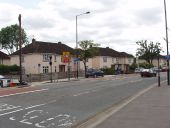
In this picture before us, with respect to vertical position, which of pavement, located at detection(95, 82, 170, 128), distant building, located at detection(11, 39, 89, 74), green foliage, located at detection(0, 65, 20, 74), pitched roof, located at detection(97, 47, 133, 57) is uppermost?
pitched roof, located at detection(97, 47, 133, 57)

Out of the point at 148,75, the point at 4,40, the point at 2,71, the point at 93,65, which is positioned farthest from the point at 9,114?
the point at 4,40

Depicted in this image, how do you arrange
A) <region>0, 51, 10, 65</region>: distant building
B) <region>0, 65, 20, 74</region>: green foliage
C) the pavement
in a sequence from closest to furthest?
the pavement, <region>0, 65, 20, 74</region>: green foliage, <region>0, 51, 10, 65</region>: distant building

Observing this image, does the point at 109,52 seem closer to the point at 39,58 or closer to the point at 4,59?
the point at 4,59

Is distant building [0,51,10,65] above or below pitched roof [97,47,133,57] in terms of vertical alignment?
below

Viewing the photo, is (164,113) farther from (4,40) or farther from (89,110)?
(4,40)

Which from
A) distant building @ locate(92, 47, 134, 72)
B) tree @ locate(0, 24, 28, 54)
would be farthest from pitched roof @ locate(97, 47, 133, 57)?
tree @ locate(0, 24, 28, 54)

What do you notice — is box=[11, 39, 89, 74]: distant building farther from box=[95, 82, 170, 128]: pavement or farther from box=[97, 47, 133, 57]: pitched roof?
box=[95, 82, 170, 128]: pavement

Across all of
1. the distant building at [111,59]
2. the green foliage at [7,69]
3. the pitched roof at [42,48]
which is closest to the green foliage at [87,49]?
the pitched roof at [42,48]

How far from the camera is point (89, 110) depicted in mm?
18922

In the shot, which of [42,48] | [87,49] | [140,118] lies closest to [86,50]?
[87,49]

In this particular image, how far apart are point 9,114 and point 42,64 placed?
240 ft

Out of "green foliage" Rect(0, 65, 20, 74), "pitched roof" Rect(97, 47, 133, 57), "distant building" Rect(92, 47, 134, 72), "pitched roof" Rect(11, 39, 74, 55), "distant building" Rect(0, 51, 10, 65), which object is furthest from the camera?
"pitched roof" Rect(97, 47, 133, 57)

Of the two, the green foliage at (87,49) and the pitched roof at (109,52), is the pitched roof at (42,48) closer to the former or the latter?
the green foliage at (87,49)

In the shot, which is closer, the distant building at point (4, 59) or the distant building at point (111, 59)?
the distant building at point (4, 59)
